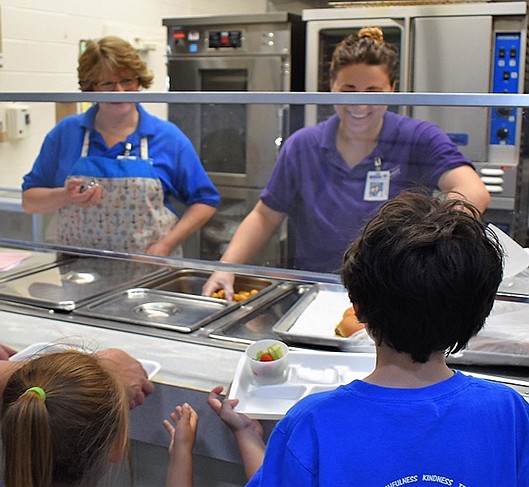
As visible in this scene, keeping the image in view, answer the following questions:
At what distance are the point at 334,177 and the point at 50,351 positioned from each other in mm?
675

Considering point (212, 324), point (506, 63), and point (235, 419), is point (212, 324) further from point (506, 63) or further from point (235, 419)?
point (506, 63)

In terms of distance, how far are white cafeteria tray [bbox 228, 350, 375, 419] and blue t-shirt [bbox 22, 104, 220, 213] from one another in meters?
0.60

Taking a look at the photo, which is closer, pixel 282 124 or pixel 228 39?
pixel 282 124

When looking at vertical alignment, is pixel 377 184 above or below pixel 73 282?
above

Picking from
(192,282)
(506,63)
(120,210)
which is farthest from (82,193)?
(506,63)

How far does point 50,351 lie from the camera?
3.70 ft

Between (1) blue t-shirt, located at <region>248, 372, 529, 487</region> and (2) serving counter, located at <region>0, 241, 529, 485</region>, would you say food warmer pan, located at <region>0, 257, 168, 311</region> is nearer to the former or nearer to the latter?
(2) serving counter, located at <region>0, 241, 529, 485</region>

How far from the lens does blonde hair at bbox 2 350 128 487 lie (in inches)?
34.4

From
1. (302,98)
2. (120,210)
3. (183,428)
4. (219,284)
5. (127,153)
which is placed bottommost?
(183,428)

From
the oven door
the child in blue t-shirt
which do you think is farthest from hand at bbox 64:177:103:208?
the child in blue t-shirt

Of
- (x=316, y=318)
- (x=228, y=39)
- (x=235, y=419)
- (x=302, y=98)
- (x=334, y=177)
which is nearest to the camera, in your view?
(x=235, y=419)

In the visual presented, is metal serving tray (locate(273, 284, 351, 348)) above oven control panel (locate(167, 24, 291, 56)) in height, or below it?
below

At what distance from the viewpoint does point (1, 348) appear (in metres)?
1.27

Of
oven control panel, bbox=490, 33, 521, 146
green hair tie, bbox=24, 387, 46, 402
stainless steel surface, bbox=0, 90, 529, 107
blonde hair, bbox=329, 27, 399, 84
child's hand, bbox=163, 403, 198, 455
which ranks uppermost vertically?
oven control panel, bbox=490, 33, 521, 146
